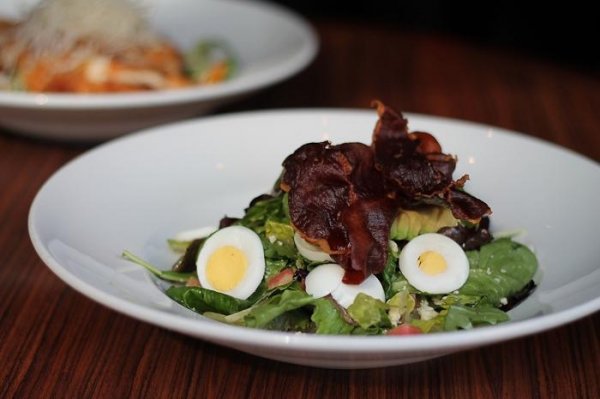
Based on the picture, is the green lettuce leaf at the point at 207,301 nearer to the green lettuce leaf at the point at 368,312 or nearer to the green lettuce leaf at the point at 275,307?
the green lettuce leaf at the point at 275,307

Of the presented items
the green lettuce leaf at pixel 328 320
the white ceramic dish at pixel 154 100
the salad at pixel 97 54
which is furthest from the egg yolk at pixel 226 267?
the salad at pixel 97 54

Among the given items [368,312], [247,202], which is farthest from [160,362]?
[247,202]

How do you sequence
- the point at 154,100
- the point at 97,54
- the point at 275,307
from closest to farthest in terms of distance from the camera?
the point at 275,307 → the point at 154,100 → the point at 97,54

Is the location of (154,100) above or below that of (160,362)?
below

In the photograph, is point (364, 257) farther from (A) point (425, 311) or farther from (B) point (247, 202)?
(B) point (247, 202)

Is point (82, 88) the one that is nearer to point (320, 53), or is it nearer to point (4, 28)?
point (4, 28)

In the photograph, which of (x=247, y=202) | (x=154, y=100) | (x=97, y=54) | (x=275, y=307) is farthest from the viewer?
(x=97, y=54)

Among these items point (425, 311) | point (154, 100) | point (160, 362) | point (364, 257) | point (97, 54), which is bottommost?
point (97, 54)

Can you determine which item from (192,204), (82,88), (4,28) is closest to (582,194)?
(192,204)
